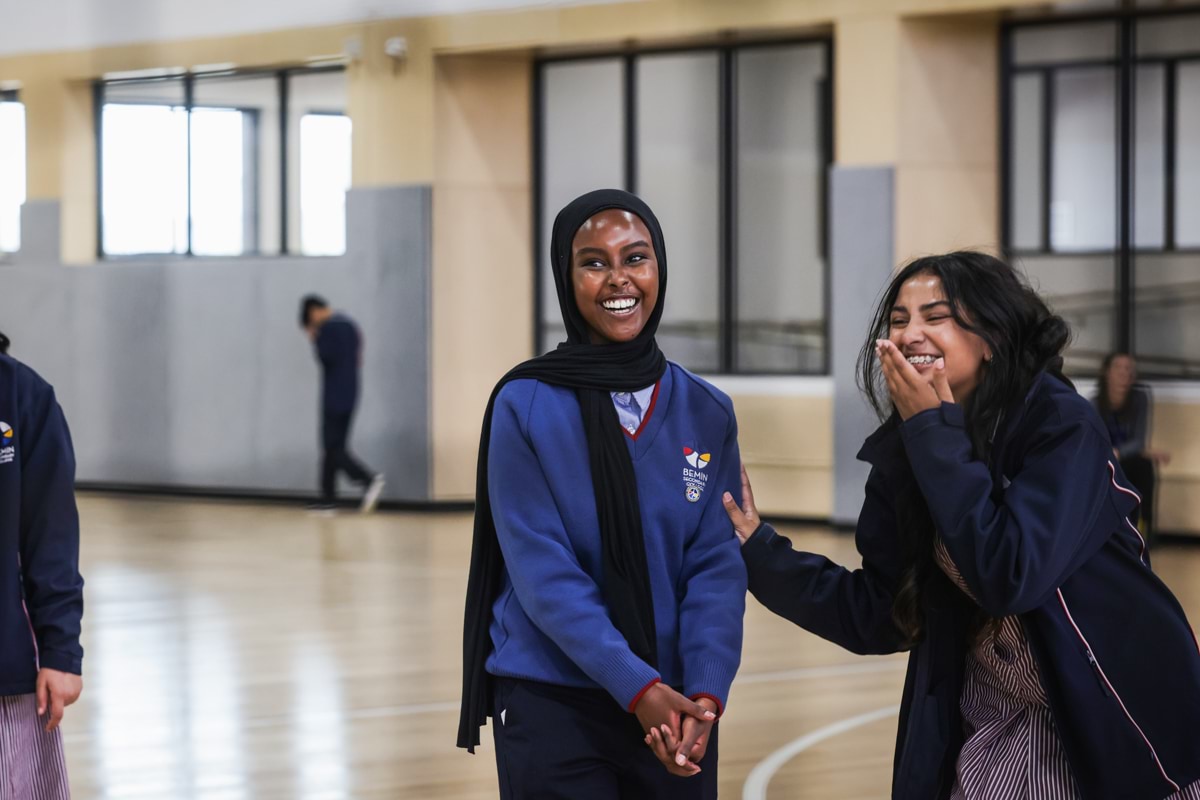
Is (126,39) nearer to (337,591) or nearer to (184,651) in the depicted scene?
(337,591)

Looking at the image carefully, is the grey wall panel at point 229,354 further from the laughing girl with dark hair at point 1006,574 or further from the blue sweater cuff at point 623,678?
the blue sweater cuff at point 623,678

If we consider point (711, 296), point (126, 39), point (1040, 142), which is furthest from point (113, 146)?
point (1040, 142)

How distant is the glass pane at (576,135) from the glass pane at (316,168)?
206 cm

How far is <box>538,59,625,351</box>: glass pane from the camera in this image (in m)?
16.1

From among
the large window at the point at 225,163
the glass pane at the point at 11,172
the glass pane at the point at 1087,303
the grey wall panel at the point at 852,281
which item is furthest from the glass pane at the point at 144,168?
the glass pane at the point at 1087,303

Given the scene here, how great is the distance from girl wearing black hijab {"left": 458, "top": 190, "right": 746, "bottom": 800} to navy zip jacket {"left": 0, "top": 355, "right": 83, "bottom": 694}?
1.00m

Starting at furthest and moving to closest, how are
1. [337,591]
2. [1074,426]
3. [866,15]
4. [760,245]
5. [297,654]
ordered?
[760,245], [866,15], [337,591], [297,654], [1074,426]

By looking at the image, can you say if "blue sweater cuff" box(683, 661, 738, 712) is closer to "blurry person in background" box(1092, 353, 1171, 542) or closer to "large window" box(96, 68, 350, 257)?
"blurry person in background" box(1092, 353, 1171, 542)

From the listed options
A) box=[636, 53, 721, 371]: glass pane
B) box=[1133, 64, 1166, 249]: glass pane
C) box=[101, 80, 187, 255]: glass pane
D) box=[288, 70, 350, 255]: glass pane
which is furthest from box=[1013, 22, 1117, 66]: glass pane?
box=[101, 80, 187, 255]: glass pane

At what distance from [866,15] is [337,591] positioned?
6.53 metres

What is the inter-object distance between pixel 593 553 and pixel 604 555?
41 mm

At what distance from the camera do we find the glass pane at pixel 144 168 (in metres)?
18.0

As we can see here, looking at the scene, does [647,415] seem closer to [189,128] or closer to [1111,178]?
[1111,178]

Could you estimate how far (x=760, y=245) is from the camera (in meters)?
15.5
